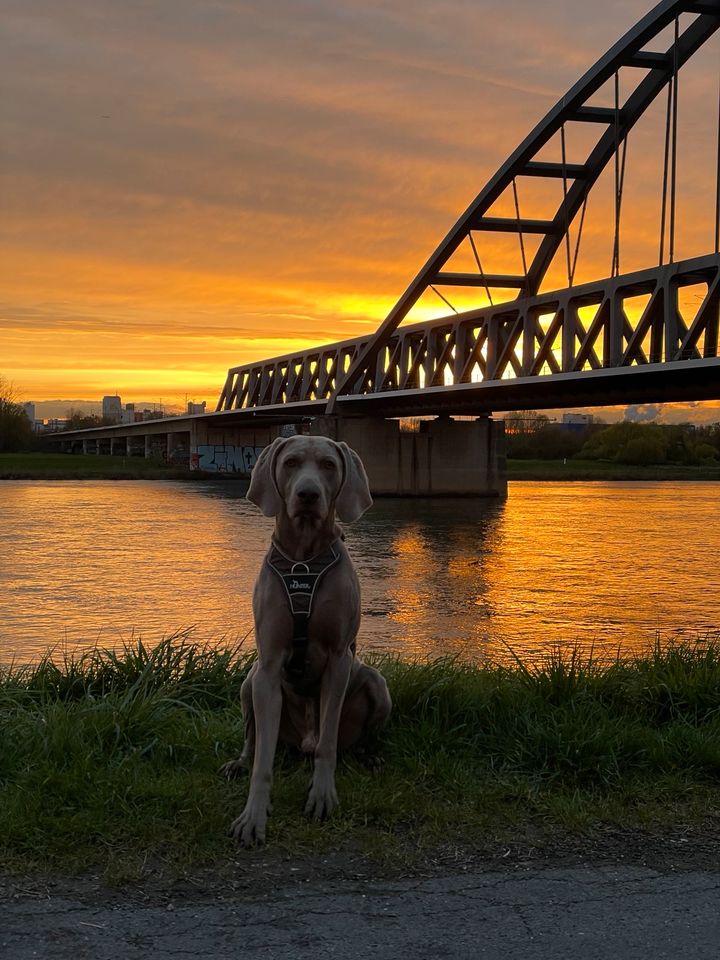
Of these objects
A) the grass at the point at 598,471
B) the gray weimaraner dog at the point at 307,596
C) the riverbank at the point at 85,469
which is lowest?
the grass at the point at 598,471

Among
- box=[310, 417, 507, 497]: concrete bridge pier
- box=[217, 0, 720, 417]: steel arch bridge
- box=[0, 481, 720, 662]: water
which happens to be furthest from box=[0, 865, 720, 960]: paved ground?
box=[310, 417, 507, 497]: concrete bridge pier

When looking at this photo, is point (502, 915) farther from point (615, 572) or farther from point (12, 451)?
point (12, 451)

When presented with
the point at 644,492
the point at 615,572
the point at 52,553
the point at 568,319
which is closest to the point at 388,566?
the point at 615,572

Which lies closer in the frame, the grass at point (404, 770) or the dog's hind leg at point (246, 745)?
the grass at point (404, 770)

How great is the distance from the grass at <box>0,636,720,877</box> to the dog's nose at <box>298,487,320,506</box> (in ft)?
4.08

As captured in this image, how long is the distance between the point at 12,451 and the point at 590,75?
328ft

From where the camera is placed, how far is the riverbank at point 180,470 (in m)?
89.2

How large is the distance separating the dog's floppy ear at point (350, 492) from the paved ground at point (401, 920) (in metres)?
1.50

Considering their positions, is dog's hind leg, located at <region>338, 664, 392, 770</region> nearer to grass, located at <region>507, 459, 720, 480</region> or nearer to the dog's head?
the dog's head

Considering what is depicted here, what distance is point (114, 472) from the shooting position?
302 ft

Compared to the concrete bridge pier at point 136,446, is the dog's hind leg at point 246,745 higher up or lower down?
lower down

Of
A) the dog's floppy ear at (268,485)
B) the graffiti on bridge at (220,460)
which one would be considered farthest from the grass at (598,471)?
the dog's floppy ear at (268,485)

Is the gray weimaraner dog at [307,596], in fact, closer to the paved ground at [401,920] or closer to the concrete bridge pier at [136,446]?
the paved ground at [401,920]

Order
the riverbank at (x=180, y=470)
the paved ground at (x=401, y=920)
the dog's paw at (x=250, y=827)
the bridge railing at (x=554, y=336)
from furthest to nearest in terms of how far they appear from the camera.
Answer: the riverbank at (x=180, y=470) < the bridge railing at (x=554, y=336) < the dog's paw at (x=250, y=827) < the paved ground at (x=401, y=920)
